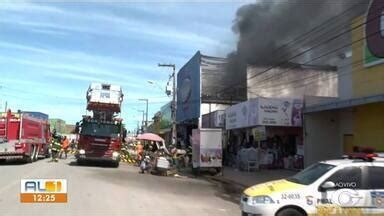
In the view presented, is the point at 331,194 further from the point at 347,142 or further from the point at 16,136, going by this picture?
the point at 16,136

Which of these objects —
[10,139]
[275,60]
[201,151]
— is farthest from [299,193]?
[275,60]

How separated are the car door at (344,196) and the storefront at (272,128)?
18.6m

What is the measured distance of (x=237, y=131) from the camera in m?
38.7

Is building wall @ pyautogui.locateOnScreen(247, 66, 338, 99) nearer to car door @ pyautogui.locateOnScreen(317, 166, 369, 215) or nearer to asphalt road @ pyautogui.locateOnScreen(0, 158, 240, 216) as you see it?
asphalt road @ pyautogui.locateOnScreen(0, 158, 240, 216)

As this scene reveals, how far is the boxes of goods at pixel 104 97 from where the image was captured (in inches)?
1318

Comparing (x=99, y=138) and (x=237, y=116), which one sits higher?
(x=237, y=116)

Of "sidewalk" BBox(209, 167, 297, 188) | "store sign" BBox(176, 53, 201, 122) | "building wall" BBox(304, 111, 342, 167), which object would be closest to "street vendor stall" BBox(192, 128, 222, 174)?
"sidewalk" BBox(209, 167, 297, 188)

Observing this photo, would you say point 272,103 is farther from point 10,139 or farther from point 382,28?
point 10,139

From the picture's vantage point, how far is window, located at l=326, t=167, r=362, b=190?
35.3ft

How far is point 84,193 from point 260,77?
31.5 m

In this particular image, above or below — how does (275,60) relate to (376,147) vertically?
above

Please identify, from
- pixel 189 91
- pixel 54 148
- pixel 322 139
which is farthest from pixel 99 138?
pixel 189 91

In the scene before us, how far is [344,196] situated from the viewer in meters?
10.7

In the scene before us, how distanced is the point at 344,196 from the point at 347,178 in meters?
0.37
